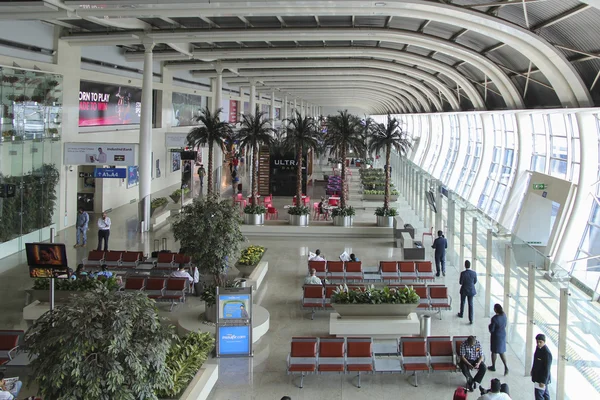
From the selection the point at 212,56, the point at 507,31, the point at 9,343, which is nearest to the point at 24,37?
the point at 212,56

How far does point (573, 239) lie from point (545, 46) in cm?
569

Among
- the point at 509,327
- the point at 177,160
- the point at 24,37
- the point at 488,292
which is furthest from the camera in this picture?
the point at 177,160

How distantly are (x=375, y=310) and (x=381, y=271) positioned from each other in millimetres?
4262

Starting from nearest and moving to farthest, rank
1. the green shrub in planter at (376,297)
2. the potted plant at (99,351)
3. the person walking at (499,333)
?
the potted plant at (99,351), the person walking at (499,333), the green shrub in planter at (376,297)

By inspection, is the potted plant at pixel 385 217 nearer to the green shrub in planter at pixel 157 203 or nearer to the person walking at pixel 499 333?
the green shrub in planter at pixel 157 203

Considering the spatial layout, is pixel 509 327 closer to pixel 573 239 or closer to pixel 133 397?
pixel 573 239

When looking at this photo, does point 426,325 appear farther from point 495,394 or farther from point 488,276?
point 495,394

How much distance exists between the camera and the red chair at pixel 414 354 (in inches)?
437

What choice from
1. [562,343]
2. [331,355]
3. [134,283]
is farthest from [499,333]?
[134,283]

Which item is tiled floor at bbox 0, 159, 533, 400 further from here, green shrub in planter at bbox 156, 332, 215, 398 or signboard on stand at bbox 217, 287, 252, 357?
green shrub in planter at bbox 156, 332, 215, 398

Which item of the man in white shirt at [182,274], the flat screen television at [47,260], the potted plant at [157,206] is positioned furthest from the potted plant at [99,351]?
the potted plant at [157,206]

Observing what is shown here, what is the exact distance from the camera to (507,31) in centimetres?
1817

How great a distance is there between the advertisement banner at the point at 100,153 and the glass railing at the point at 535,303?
12.7 metres

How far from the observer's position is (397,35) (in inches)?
1011
